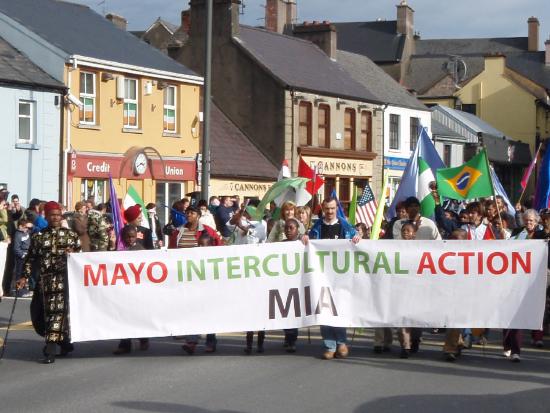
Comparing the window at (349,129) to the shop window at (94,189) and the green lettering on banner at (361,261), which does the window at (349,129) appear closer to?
the shop window at (94,189)

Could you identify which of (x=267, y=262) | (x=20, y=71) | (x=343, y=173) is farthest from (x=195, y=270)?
(x=343, y=173)

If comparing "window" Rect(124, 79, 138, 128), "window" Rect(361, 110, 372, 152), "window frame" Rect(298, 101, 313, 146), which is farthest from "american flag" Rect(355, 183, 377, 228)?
"window" Rect(361, 110, 372, 152)

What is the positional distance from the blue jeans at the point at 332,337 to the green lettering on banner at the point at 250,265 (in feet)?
3.28

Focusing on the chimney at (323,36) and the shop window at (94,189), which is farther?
the chimney at (323,36)

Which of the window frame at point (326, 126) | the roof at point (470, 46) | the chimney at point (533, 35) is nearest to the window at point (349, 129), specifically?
the window frame at point (326, 126)

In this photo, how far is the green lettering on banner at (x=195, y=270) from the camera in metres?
12.7

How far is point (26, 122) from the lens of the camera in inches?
1220

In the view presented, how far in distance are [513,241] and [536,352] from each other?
172 cm

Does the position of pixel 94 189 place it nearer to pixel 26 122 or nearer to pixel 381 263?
pixel 26 122

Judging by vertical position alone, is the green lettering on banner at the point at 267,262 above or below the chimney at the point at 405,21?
below

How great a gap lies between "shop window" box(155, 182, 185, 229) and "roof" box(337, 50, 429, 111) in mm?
15955

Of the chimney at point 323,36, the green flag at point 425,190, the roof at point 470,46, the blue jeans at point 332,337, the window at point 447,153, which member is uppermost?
the roof at point 470,46

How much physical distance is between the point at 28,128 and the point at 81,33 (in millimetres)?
5018

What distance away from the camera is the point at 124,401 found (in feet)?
32.2
